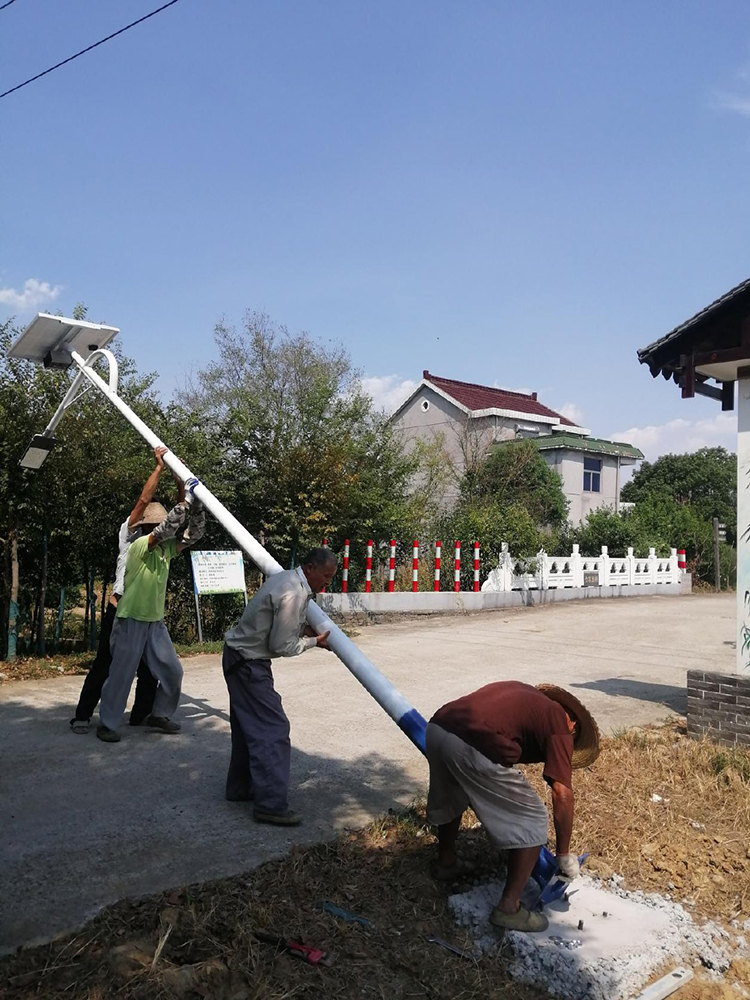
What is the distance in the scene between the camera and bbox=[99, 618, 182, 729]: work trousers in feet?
21.1

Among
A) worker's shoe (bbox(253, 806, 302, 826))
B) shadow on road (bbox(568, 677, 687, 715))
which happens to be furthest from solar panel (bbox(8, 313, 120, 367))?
shadow on road (bbox(568, 677, 687, 715))

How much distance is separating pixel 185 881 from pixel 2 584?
779cm

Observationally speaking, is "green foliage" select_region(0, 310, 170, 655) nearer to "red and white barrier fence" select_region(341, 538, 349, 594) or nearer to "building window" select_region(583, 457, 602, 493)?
"red and white barrier fence" select_region(341, 538, 349, 594)

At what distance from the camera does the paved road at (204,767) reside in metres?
4.23

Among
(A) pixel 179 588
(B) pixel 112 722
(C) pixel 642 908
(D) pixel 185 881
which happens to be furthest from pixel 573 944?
(A) pixel 179 588

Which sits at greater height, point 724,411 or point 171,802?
point 724,411

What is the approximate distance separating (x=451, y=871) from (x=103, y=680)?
3682mm

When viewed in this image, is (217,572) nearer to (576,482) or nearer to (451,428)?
(451,428)

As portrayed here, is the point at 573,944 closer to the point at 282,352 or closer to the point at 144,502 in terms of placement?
the point at 144,502

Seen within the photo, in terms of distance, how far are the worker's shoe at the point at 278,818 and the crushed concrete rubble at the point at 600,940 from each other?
1216mm

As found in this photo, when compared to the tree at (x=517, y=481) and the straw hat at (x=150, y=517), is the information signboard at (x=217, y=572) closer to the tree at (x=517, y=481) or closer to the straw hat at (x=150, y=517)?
the straw hat at (x=150, y=517)

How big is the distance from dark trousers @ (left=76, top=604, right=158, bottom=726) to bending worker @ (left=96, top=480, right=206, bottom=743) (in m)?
0.25

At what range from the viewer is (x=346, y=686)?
30.2 ft

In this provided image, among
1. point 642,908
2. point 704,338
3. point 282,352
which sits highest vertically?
point 282,352
